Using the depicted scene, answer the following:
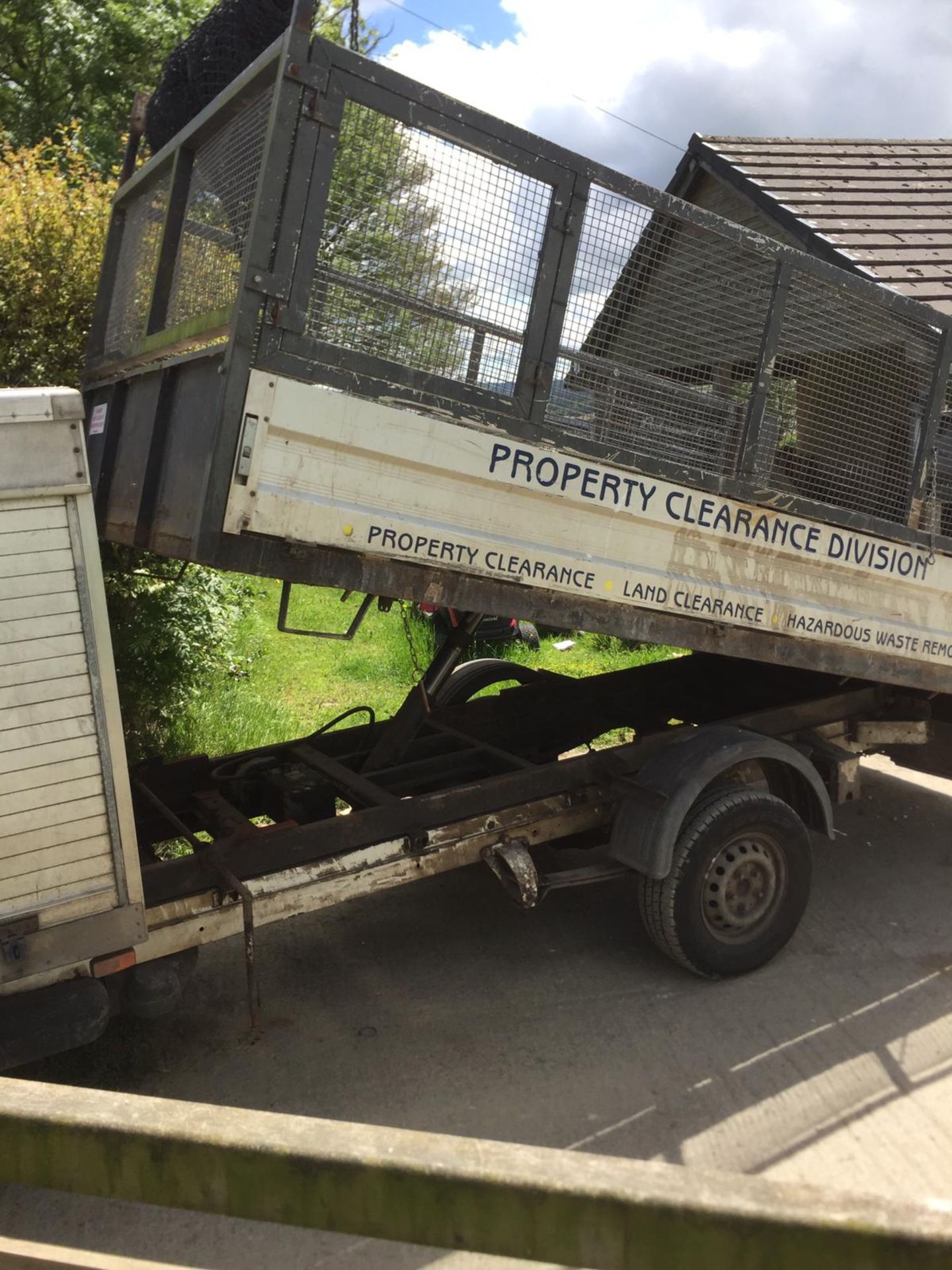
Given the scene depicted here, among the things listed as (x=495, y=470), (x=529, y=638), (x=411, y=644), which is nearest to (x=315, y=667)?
(x=411, y=644)

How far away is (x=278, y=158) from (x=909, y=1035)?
13.2 feet

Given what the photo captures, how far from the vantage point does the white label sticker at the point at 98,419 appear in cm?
442

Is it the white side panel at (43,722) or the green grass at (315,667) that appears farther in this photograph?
the green grass at (315,667)

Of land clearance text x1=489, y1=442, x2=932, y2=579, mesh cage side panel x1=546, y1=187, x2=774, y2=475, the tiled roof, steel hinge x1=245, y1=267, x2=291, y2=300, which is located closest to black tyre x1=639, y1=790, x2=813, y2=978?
land clearance text x1=489, y1=442, x2=932, y2=579

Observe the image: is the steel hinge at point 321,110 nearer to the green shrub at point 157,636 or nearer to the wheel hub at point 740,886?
the wheel hub at point 740,886

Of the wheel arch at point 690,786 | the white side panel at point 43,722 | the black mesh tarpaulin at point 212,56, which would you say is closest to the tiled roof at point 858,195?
the wheel arch at point 690,786

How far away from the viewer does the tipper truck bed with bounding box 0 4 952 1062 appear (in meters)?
3.20

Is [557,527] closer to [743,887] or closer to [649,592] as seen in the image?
[649,592]

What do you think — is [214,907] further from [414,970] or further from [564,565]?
[564,565]

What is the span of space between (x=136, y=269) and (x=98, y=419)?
2.31 ft

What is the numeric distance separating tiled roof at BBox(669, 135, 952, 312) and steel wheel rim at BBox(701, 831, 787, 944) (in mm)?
3153

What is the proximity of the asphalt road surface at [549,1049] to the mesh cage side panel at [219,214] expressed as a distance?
9.29 ft

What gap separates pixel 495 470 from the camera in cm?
357

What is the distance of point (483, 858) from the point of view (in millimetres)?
4281
